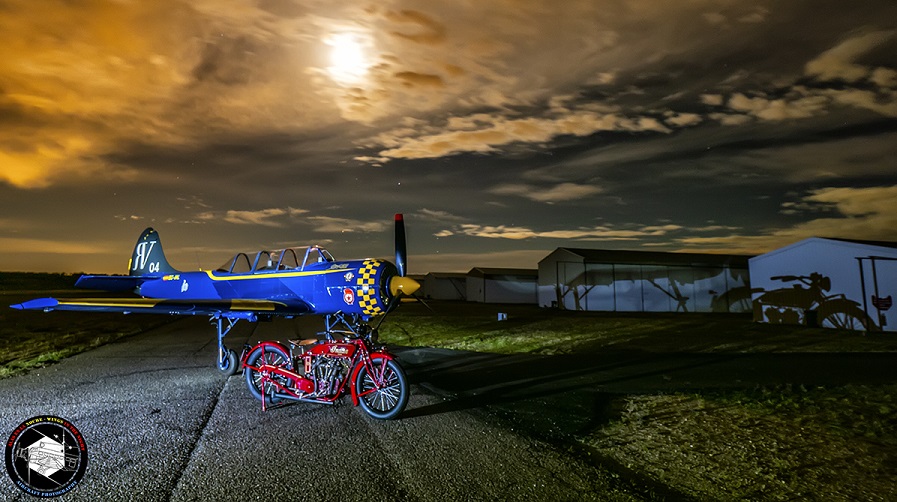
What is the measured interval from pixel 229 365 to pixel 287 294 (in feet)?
6.56

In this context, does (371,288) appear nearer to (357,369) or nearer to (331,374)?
(331,374)

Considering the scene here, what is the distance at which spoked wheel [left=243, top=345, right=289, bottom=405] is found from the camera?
25.4 ft

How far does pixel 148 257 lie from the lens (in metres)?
18.4

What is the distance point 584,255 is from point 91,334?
2753 cm

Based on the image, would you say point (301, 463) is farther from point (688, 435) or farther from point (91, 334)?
point (91, 334)

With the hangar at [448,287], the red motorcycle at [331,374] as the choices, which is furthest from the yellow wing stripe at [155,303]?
the hangar at [448,287]

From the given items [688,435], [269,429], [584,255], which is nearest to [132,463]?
[269,429]

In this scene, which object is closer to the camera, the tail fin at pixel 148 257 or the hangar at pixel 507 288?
the tail fin at pixel 148 257

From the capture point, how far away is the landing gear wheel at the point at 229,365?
33.8 feet

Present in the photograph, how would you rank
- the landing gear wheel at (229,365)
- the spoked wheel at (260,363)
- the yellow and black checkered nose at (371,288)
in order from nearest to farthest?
the spoked wheel at (260,363)
the yellow and black checkered nose at (371,288)
the landing gear wheel at (229,365)

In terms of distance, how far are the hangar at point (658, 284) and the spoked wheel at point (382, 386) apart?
28113 millimetres

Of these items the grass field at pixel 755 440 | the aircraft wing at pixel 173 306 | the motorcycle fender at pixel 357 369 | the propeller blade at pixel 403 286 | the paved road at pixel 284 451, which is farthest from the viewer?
the propeller blade at pixel 403 286

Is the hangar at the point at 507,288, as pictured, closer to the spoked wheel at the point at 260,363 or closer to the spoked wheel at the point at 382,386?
the spoked wheel at the point at 260,363

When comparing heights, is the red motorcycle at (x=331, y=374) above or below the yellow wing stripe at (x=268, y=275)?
below
